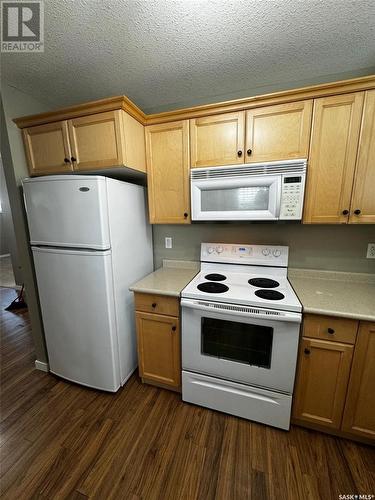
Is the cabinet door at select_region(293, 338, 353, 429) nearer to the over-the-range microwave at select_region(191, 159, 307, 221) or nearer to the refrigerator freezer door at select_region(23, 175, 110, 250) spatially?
the over-the-range microwave at select_region(191, 159, 307, 221)

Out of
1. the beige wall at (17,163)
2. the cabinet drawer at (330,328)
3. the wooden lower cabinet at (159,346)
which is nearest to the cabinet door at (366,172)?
the cabinet drawer at (330,328)

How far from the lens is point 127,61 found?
4.67ft

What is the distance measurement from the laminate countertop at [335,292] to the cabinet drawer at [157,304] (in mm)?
875

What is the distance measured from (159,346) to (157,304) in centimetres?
37

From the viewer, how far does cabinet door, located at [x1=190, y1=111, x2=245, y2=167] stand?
1510 millimetres

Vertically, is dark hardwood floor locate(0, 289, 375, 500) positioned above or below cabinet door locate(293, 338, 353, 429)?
below

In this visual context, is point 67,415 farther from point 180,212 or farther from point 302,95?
point 302,95

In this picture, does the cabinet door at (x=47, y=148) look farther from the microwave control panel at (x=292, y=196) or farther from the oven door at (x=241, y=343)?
the microwave control panel at (x=292, y=196)

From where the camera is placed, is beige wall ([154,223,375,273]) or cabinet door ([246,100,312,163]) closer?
cabinet door ([246,100,312,163])

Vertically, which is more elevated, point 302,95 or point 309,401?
point 302,95

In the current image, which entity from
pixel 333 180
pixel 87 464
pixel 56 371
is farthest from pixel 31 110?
pixel 87 464

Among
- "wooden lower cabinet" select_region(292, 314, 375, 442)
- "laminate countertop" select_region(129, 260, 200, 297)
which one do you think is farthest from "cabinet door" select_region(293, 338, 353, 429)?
"laminate countertop" select_region(129, 260, 200, 297)

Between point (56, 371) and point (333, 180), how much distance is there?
9.18 feet

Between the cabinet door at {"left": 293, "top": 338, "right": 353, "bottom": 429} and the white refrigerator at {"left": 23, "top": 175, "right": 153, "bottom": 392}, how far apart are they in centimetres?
138
